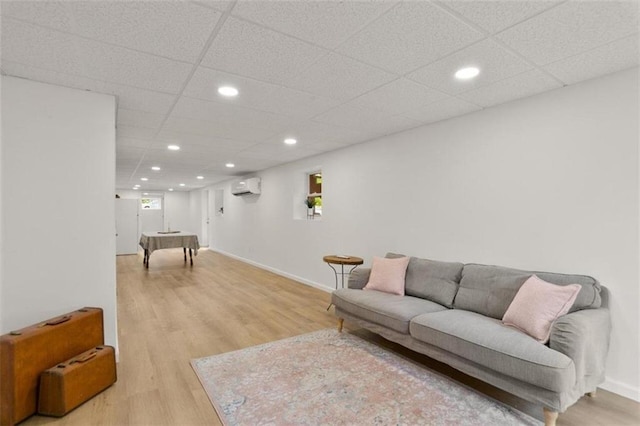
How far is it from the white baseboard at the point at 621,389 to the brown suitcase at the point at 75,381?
146 inches

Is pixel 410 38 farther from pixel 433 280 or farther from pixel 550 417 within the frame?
pixel 550 417

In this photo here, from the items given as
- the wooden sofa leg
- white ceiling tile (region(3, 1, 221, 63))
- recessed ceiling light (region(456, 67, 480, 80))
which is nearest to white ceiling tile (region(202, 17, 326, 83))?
white ceiling tile (region(3, 1, 221, 63))

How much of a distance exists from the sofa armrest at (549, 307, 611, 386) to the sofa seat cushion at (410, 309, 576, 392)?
0.08 meters

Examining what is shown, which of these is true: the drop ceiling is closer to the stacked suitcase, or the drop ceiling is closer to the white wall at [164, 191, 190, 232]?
the stacked suitcase

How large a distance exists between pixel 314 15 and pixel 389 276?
100 inches

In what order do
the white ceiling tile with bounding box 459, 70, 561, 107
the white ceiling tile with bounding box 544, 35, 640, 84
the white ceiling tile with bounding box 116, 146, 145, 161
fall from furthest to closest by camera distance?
the white ceiling tile with bounding box 116, 146, 145, 161
the white ceiling tile with bounding box 459, 70, 561, 107
the white ceiling tile with bounding box 544, 35, 640, 84

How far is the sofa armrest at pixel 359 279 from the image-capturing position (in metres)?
3.54

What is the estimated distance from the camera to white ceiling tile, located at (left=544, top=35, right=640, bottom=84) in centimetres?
190

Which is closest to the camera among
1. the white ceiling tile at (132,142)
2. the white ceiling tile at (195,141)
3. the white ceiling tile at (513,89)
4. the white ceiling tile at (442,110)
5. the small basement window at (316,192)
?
the white ceiling tile at (513,89)

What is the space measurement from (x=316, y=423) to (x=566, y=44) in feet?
9.17

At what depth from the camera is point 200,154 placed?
17.2 feet

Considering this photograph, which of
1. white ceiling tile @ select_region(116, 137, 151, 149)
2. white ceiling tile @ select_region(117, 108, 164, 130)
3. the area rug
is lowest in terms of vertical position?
the area rug

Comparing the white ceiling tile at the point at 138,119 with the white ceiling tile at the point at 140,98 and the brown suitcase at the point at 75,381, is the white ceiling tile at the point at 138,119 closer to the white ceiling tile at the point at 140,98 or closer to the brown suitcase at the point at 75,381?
the white ceiling tile at the point at 140,98

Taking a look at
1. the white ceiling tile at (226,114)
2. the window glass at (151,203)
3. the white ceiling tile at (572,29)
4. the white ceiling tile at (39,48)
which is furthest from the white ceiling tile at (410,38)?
the window glass at (151,203)
